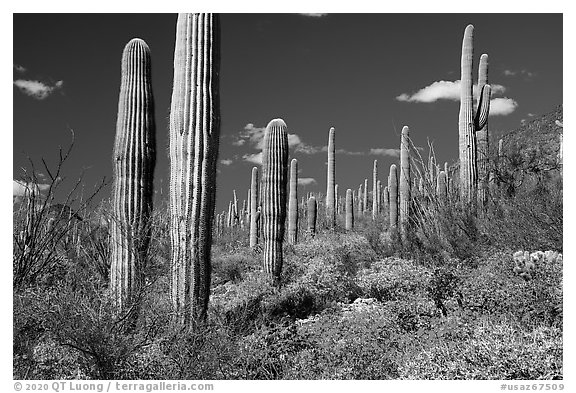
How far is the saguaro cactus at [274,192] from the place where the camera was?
1120cm

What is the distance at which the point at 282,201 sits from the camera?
444 inches

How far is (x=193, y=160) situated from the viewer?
22.4 ft

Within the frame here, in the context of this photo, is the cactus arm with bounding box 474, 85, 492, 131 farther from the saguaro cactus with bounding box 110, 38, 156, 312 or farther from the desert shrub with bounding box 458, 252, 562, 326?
the saguaro cactus with bounding box 110, 38, 156, 312

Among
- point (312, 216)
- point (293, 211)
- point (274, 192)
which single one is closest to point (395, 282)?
point (274, 192)

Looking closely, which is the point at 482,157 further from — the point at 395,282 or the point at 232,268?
the point at 232,268

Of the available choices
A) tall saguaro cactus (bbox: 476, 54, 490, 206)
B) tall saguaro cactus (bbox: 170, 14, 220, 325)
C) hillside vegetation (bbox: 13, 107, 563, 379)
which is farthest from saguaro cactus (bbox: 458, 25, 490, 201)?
tall saguaro cactus (bbox: 170, 14, 220, 325)

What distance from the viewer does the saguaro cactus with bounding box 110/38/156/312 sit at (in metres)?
7.75

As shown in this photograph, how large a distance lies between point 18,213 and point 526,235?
290 inches

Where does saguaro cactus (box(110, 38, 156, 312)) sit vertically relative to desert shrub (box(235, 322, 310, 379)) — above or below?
above

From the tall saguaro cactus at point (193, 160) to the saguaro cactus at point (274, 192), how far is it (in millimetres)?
4224

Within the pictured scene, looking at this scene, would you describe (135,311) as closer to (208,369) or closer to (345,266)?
(208,369)

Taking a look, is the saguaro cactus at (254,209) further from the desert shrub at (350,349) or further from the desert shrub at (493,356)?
the desert shrub at (493,356)

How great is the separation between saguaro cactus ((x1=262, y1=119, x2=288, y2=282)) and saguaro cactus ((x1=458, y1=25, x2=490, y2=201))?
3.90m

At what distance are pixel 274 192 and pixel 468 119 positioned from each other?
4718mm
